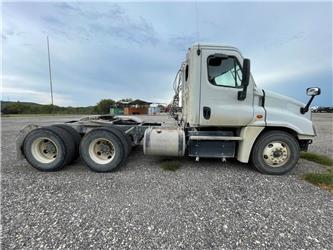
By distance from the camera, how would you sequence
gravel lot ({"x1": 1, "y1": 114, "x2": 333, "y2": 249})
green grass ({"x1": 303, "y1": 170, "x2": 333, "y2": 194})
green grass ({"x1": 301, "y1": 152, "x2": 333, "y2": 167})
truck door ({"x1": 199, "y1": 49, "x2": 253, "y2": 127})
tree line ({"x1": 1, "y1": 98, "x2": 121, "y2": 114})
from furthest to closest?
tree line ({"x1": 1, "y1": 98, "x2": 121, "y2": 114})
green grass ({"x1": 301, "y1": 152, "x2": 333, "y2": 167})
truck door ({"x1": 199, "y1": 49, "x2": 253, "y2": 127})
green grass ({"x1": 303, "y1": 170, "x2": 333, "y2": 194})
gravel lot ({"x1": 1, "y1": 114, "x2": 333, "y2": 249})

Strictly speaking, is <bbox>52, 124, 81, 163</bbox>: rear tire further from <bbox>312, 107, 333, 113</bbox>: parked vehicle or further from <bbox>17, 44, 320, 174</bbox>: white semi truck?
<bbox>312, 107, 333, 113</bbox>: parked vehicle

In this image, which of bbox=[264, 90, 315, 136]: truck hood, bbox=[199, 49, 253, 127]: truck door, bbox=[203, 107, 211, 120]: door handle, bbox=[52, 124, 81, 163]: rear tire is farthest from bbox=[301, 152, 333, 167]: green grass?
bbox=[52, 124, 81, 163]: rear tire

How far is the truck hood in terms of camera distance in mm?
4066

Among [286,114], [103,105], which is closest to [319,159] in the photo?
[286,114]

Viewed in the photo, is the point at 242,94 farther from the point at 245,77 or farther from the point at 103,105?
the point at 103,105

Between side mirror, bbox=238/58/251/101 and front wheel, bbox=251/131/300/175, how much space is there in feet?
3.29

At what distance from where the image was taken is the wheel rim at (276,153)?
413cm

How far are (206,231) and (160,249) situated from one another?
620 mm

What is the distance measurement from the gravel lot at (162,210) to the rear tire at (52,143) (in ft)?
0.72

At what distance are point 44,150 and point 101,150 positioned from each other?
51.6 inches

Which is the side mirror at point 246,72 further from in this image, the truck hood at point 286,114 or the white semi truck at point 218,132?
the truck hood at point 286,114

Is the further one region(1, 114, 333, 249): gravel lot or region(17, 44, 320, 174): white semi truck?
region(17, 44, 320, 174): white semi truck

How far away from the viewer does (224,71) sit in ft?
13.6

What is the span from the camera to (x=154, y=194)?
10.4 feet
